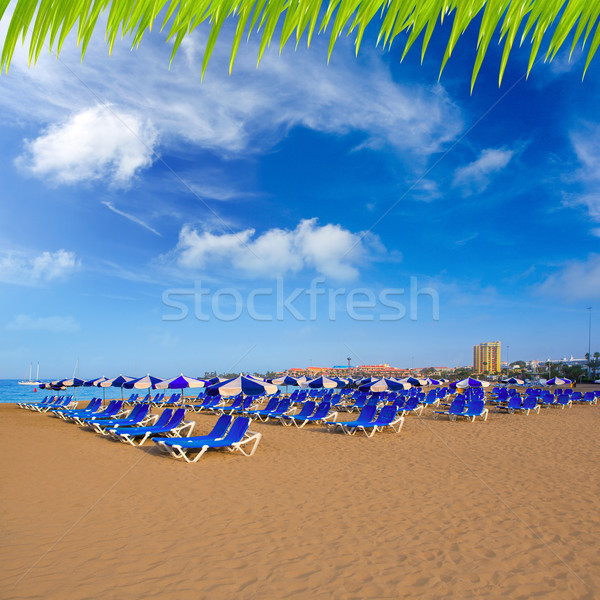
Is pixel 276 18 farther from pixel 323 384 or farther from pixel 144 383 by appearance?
pixel 144 383

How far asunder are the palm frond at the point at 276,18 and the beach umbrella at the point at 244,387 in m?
10.1

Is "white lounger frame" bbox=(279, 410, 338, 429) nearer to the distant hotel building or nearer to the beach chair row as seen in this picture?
the beach chair row

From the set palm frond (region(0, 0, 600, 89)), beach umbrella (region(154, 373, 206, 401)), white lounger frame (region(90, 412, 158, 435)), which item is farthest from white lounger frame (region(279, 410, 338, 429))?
palm frond (region(0, 0, 600, 89))

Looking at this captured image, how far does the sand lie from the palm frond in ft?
11.5

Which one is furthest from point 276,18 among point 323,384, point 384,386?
point 323,384

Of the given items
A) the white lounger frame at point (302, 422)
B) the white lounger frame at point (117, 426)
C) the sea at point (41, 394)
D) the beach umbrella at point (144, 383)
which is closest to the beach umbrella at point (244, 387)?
the white lounger frame at point (117, 426)

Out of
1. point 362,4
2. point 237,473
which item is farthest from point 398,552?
point 362,4

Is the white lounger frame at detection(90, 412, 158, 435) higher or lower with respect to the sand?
lower

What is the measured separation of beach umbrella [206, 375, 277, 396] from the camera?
11.0 meters

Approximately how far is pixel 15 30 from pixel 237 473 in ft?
22.9

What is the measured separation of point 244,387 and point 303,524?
6.62 m

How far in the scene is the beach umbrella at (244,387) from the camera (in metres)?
11.0

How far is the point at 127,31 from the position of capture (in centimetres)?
108

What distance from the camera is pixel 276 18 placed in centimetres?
117
